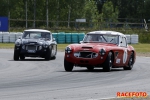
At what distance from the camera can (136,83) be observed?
53.8 ft

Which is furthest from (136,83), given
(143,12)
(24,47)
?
(143,12)

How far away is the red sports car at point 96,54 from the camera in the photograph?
65.8ft

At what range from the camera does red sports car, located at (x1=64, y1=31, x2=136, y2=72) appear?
20062 millimetres

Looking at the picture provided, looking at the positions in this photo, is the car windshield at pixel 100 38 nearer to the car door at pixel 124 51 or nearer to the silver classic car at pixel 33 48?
the car door at pixel 124 51

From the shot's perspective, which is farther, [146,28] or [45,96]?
[146,28]

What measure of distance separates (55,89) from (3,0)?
66227mm

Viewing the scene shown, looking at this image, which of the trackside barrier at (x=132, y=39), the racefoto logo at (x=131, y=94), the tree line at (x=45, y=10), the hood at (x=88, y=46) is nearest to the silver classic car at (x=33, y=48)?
the hood at (x=88, y=46)

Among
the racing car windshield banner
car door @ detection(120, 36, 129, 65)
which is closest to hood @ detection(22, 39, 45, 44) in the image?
car door @ detection(120, 36, 129, 65)

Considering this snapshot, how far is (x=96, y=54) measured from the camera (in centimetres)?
2006

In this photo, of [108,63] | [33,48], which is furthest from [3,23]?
[108,63]

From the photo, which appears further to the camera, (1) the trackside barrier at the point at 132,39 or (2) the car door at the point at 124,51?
(1) the trackside barrier at the point at 132,39

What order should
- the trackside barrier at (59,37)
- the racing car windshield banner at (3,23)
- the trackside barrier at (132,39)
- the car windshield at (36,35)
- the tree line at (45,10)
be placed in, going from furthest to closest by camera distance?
the tree line at (45,10)
the racing car windshield banner at (3,23)
the trackside barrier at (132,39)
the trackside barrier at (59,37)
the car windshield at (36,35)

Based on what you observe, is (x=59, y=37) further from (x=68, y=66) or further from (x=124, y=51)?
(x=68, y=66)

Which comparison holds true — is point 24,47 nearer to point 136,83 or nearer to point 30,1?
point 136,83
